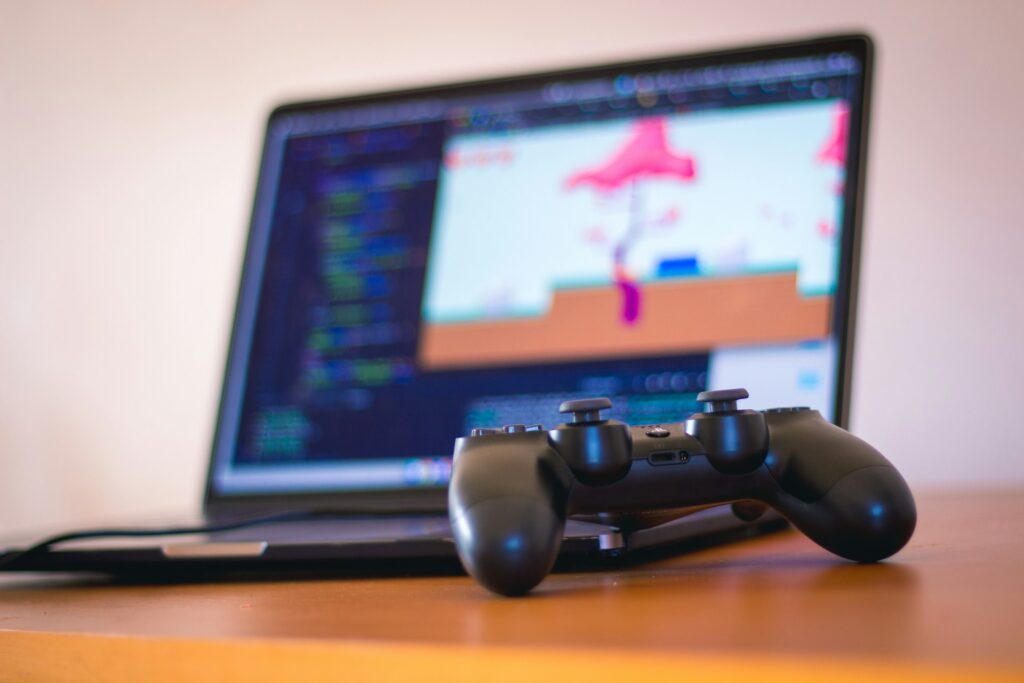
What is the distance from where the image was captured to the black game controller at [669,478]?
315 mm

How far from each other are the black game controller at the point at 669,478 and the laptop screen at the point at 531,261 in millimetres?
208

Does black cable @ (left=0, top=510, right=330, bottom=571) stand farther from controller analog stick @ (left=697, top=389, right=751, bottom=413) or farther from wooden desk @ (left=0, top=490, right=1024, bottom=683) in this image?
controller analog stick @ (left=697, top=389, right=751, bottom=413)

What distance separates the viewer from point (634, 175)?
65 centimetres

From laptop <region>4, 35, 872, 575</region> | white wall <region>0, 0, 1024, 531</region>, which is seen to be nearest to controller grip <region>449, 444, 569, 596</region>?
laptop <region>4, 35, 872, 575</region>

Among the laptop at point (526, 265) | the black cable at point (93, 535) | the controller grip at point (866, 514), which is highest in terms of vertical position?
the laptop at point (526, 265)

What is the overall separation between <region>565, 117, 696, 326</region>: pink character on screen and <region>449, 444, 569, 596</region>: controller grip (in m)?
0.30

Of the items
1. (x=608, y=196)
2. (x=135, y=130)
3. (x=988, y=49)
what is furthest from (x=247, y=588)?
(x=135, y=130)

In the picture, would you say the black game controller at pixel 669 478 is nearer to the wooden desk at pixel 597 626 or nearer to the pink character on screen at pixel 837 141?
the wooden desk at pixel 597 626

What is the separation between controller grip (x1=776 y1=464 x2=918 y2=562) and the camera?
333 mm

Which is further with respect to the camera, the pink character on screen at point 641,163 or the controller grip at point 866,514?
the pink character on screen at point 641,163

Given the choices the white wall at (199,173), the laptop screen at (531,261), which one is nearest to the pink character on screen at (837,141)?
the laptop screen at (531,261)

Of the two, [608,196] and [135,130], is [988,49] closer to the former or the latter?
[608,196]

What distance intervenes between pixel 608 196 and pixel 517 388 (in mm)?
138

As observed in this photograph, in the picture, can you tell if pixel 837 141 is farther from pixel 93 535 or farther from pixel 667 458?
pixel 93 535
